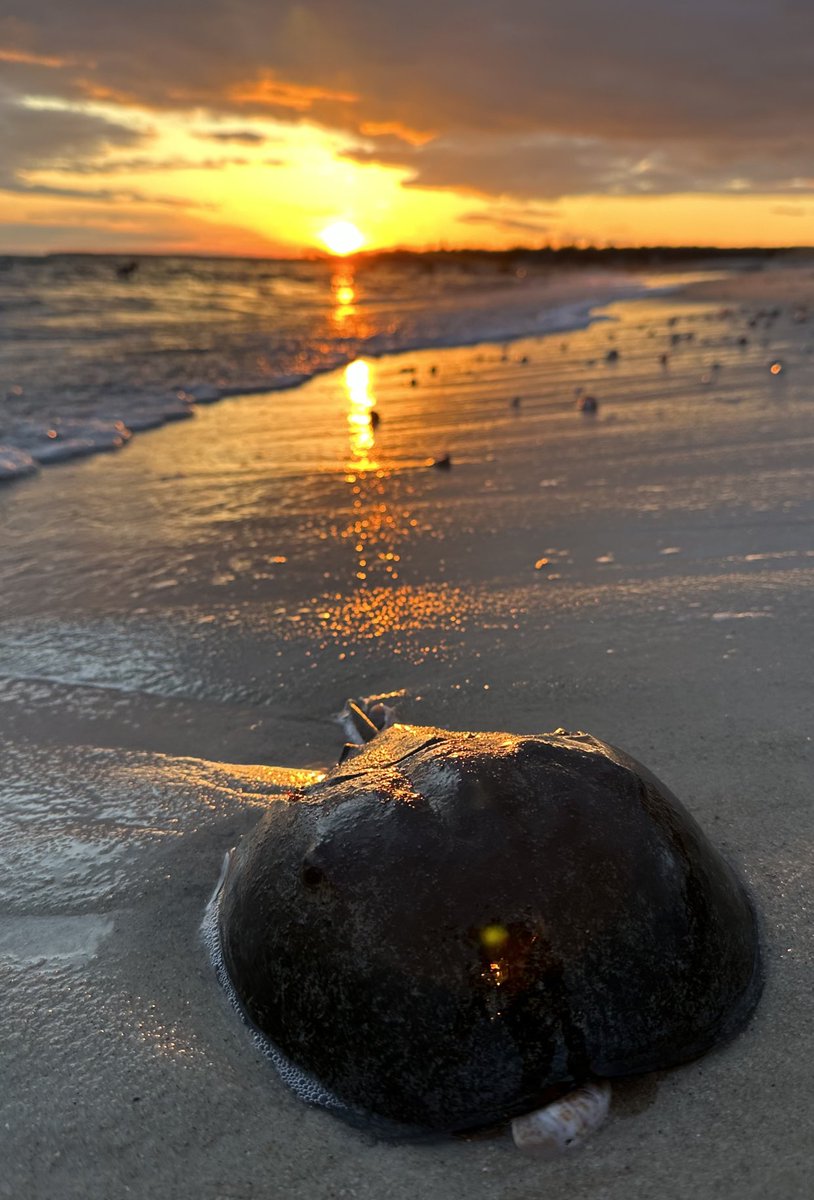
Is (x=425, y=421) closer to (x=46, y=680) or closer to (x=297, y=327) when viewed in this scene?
(x=46, y=680)

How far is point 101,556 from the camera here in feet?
15.6

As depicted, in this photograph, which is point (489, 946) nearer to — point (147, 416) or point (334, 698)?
point (334, 698)

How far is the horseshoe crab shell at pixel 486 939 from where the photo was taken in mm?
1555

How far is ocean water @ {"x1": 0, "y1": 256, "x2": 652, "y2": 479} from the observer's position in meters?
8.48

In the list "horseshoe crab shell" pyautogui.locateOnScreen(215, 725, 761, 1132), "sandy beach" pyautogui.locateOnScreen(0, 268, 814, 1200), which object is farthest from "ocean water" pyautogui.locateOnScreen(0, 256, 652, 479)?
"horseshoe crab shell" pyautogui.locateOnScreen(215, 725, 761, 1132)

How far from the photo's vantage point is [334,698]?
329 cm

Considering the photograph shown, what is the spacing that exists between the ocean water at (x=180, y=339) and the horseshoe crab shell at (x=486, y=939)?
5567 millimetres

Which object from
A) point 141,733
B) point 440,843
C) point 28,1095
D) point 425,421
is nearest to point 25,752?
point 141,733

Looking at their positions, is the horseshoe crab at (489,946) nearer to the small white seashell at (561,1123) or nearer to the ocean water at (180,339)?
the small white seashell at (561,1123)

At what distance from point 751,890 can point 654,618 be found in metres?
1.64

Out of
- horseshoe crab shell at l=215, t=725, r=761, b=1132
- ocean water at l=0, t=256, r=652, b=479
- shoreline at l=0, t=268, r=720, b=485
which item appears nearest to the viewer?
horseshoe crab shell at l=215, t=725, r=761, b=1132

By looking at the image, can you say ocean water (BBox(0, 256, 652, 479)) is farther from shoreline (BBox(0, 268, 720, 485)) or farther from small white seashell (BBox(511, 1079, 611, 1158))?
small white seashell (BBox(511, 1079, 611, 1158))

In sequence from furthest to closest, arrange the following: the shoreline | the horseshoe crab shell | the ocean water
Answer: the ocean water → the shoreline → the horseshoe crab shell

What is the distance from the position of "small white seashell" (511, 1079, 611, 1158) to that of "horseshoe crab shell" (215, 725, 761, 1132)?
0.02 metres
